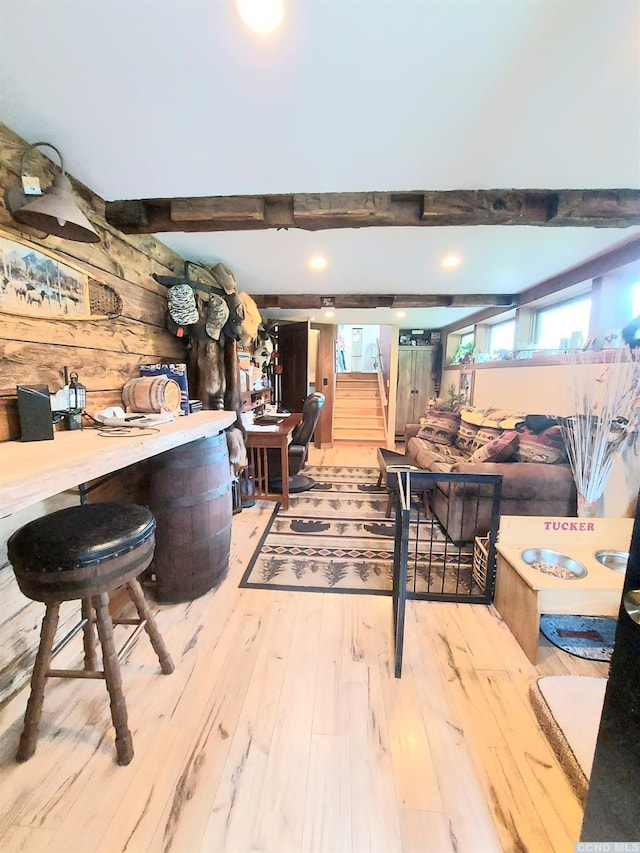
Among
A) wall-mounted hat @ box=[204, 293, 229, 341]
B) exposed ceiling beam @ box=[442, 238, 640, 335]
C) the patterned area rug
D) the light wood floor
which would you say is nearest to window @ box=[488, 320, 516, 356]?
exposed ceiling beam @ box=[442, 238, 640, 335]

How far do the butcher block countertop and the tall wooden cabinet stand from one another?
5.99 m

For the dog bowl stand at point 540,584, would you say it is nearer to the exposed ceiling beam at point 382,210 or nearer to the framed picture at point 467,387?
the exposed ceiling beam at point 382,210

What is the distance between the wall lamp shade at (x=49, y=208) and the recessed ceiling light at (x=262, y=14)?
2.97 ft

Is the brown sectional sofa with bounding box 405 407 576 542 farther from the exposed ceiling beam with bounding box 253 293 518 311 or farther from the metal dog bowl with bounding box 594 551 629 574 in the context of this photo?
the exposed ceiling beam with bounding box 253 293 518 311

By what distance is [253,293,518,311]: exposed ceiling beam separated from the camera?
396cm

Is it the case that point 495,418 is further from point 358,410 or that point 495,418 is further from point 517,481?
point 358,410

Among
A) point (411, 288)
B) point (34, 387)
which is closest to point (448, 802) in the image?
point (34, 387)

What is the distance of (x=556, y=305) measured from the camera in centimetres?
358

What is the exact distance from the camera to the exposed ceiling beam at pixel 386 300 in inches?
156

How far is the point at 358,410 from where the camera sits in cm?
701

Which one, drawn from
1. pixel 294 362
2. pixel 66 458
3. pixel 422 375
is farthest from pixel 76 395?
pixel 422 375

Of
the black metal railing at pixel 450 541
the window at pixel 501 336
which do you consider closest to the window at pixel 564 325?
the window at pixel 501 336

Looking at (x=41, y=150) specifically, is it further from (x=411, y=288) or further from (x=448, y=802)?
(x=411, y=288)

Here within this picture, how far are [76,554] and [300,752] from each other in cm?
101
